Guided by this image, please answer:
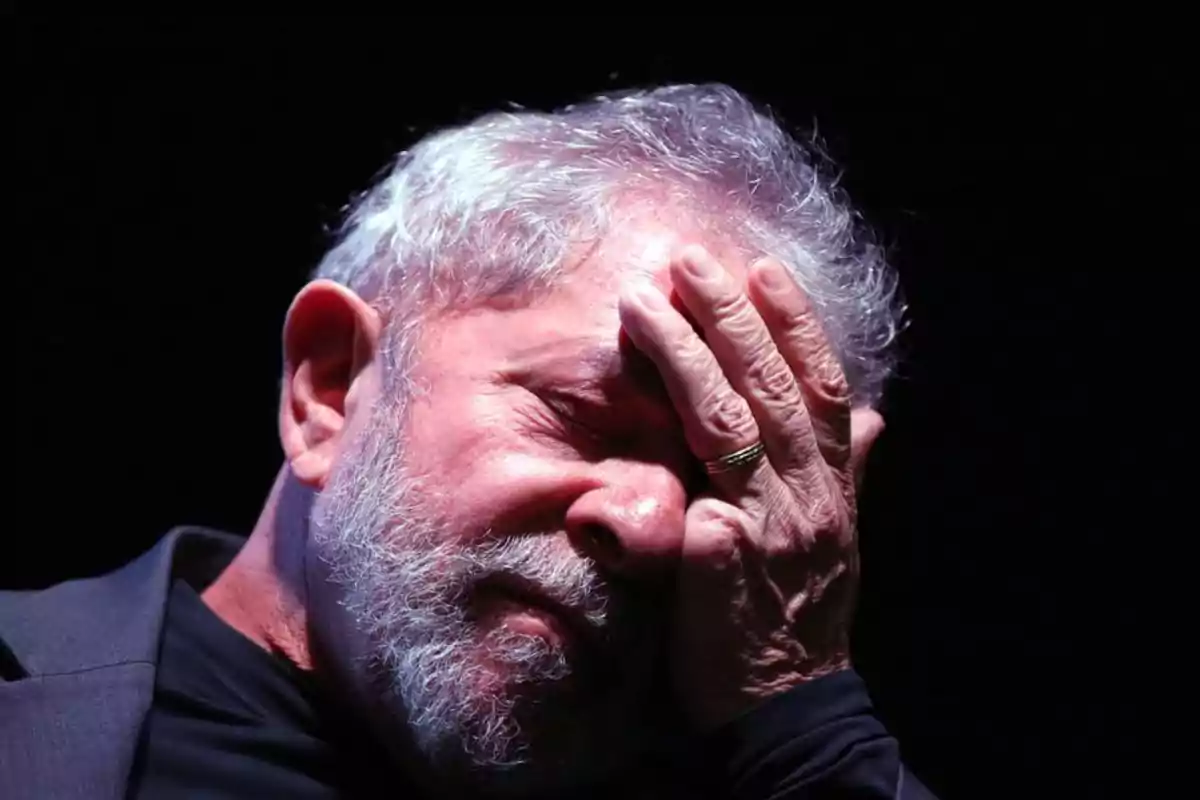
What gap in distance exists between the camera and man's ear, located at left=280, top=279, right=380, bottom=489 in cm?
139

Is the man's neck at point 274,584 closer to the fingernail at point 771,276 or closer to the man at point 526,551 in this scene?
the man at point 526,551

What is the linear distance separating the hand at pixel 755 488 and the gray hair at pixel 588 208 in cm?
11

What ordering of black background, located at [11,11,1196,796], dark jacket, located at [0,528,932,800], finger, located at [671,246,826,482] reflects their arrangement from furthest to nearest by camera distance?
black background, located at [11,11,1196,796], finger, located at [671,246,826,482], dark jacket, located at [0,528,932,800]

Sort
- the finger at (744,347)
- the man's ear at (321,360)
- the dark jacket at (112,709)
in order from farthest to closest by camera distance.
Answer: the man's ear at (321,360) → the finger at (744,347) → the dark jacket at (112,709)

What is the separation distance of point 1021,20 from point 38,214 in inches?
52.2

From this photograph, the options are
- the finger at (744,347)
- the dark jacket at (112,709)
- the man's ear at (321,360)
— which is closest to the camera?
the dark jacket at (112,709)

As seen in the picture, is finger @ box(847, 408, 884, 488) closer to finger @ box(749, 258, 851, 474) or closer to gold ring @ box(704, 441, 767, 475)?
finger @ box(749, 258, 851, 474)

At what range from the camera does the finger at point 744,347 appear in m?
1.28

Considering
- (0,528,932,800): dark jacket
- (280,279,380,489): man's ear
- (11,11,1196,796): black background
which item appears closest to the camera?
(0,528,932,800): dark jacket

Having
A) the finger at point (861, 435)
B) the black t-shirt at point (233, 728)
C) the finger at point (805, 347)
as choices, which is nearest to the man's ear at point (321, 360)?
the black t-shirt at point (233, 728)

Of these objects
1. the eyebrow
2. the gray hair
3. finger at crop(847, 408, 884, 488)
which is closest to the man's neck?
the gray hair

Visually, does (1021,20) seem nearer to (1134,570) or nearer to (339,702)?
(1134,570)

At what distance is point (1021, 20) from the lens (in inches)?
74.0

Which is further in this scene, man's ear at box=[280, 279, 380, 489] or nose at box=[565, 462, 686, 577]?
man's ear at box=[280, 279, 380, 489]
